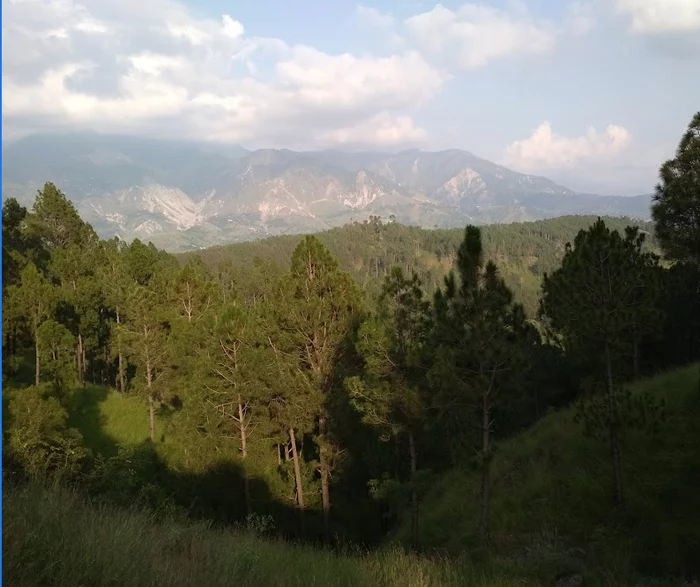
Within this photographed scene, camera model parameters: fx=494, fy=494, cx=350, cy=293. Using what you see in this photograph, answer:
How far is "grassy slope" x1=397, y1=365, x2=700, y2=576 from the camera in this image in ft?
32.7

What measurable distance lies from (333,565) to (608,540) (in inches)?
331

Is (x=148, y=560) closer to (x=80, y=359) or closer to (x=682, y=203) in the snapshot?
(x=682, y=203)

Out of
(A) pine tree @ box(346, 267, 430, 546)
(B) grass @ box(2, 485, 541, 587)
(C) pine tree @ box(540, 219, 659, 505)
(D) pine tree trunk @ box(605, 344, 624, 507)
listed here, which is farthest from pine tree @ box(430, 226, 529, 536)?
(B) grass @ box(2, 485, 541, 587)

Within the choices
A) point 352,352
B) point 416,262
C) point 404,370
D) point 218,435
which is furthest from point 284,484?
point 416,262

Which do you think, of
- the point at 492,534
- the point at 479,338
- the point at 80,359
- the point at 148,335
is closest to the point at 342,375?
the point at 492,534

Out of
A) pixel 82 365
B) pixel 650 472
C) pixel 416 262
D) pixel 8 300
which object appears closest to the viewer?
pixel 650 472

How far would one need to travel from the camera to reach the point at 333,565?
21.0ft

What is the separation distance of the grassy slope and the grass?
164 inches

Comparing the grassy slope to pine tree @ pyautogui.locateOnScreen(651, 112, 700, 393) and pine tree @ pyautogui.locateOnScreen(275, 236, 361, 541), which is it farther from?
pine tree @ pyautogui.locateOnScreen(275, 236, 361, 541)

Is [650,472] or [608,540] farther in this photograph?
[650,472]

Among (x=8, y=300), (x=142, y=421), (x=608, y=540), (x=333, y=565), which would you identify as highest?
(x=8, y=300)

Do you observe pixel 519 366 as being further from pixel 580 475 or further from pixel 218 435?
pixel 218 435

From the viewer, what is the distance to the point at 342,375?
19.4 metres

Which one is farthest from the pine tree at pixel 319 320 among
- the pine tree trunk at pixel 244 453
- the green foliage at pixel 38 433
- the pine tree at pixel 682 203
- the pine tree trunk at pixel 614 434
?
the pine tree at pixel 682 203
